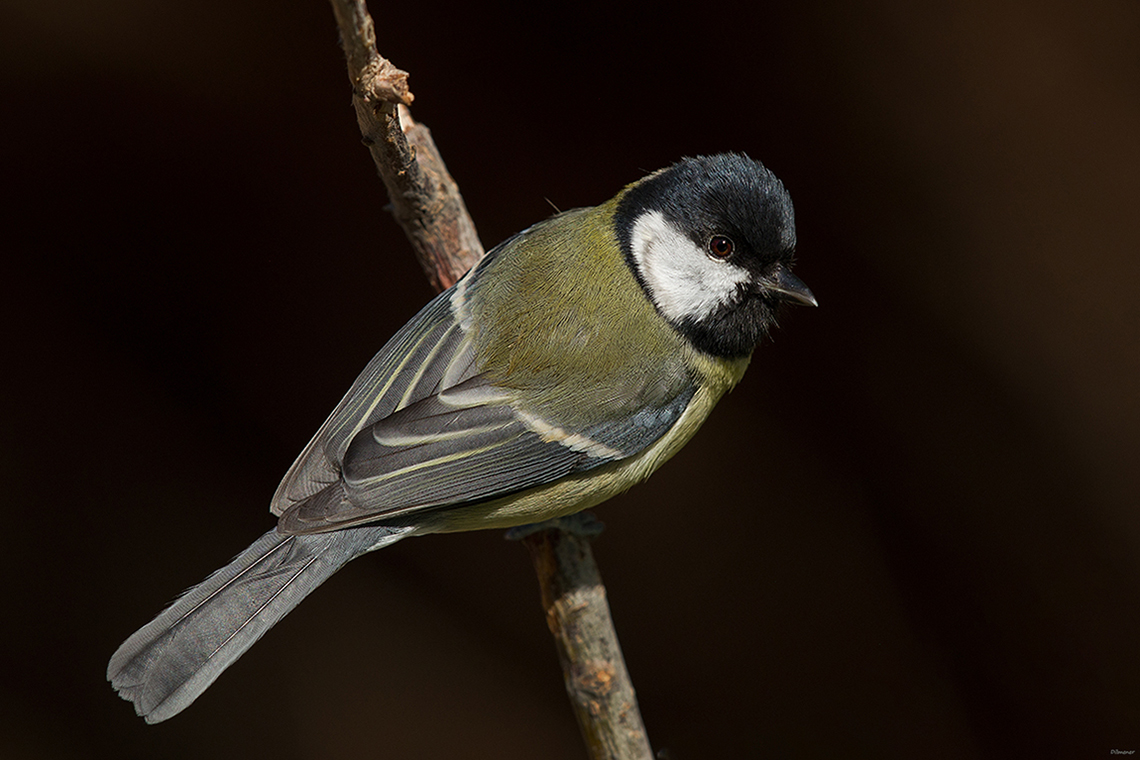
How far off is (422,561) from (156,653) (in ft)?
2.65

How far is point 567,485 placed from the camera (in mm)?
1438

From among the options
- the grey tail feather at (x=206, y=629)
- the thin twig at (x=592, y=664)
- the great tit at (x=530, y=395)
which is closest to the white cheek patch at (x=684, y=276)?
the great tit at (x=530, y=395)

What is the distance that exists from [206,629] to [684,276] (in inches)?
38.9

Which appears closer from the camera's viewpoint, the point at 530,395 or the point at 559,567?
the point at 530,395

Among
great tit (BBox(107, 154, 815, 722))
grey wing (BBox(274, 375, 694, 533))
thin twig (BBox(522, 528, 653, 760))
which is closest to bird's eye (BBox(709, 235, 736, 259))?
great tit (BBox(107, 154, 815, 722))

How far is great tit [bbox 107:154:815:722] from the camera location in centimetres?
127

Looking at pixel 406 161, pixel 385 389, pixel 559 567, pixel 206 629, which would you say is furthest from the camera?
pixel 559 567

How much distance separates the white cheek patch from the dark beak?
0.04 metres

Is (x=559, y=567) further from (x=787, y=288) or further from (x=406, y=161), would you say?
(x=406, y=161)

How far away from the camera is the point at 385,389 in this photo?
1.46m

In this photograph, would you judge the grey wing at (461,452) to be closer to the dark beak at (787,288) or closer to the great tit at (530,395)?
the great tit at (530,395)

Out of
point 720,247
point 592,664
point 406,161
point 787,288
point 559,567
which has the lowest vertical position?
point 592,664

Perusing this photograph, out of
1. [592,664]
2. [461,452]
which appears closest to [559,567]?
[592,664]

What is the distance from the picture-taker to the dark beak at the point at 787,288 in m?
1.42
